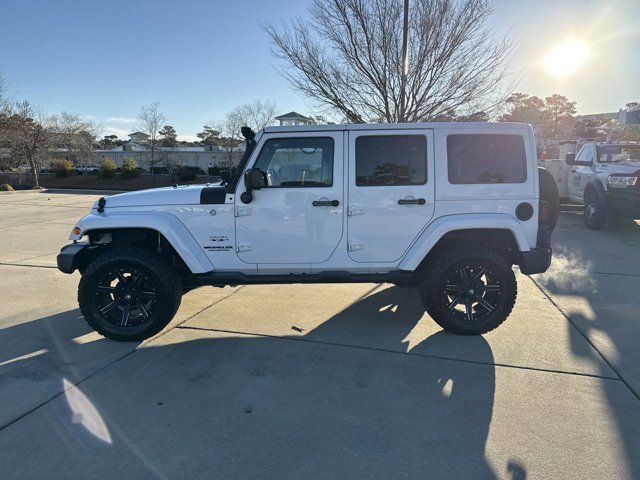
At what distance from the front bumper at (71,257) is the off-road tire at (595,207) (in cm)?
1026

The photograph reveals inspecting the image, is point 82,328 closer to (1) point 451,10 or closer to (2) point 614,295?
(2) point 614,295

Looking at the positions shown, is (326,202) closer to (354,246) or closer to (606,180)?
(354,246)

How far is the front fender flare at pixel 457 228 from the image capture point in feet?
13.0

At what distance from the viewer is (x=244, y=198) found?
395cm

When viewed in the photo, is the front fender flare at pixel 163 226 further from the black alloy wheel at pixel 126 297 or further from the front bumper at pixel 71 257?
the black alloy wheel at pixel 126 297

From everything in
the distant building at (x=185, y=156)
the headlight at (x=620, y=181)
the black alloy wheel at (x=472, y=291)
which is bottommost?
the black alloy wheel at (x=472, y=291)

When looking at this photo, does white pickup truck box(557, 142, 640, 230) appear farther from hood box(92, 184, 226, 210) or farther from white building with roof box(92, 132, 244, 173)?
white building with roof box(92, 132, 244, 173)

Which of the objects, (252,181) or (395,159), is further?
(395,159)

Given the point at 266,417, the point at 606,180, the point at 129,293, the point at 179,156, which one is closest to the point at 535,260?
the point at 266,417

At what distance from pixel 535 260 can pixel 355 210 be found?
5.78 feet

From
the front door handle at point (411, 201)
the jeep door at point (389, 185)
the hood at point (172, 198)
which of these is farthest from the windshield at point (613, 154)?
the hood at point (172, 198)

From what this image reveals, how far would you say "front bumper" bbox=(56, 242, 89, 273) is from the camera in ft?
13.3

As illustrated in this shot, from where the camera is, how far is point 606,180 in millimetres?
9750

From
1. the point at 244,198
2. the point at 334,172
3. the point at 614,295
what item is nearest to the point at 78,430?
the point at 244,198
